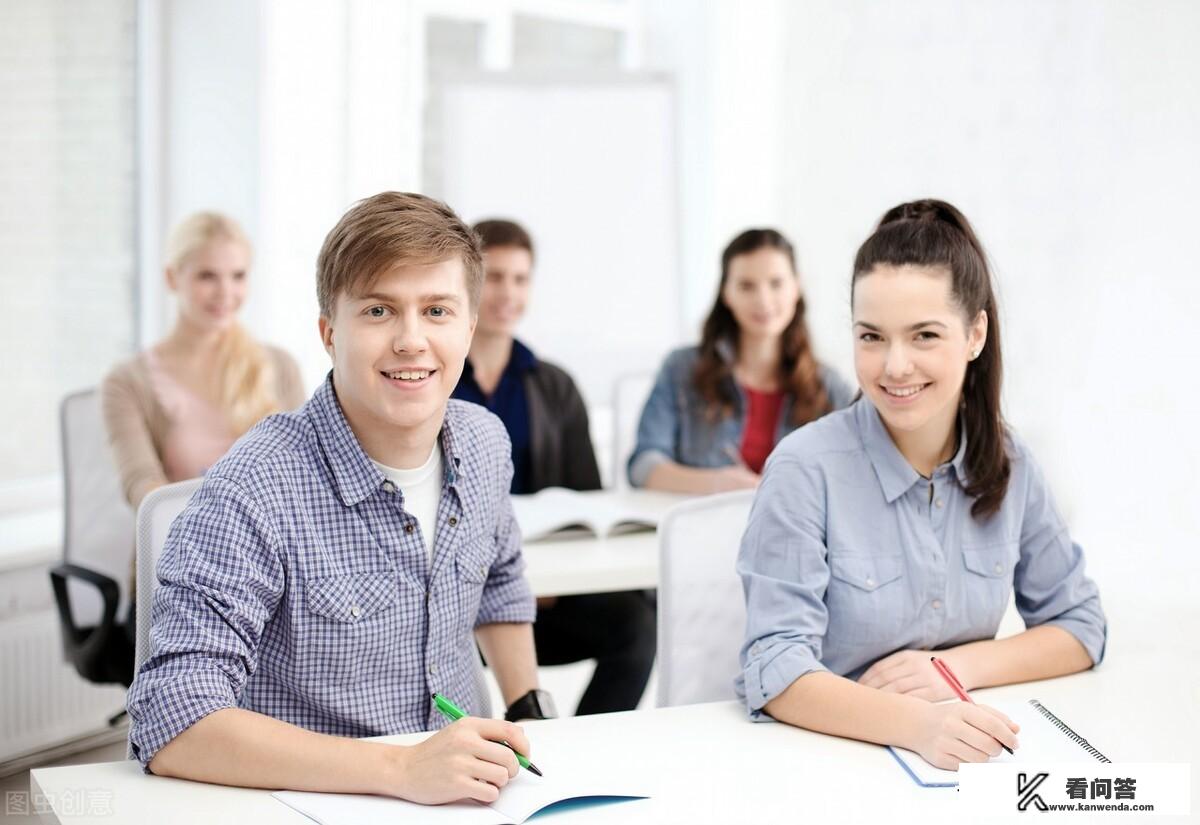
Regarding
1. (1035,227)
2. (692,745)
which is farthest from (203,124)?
(692,745)

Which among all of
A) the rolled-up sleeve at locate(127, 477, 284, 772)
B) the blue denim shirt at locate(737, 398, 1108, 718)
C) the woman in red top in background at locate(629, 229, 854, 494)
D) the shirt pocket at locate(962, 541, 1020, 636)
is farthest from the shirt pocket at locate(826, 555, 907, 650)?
the woman in red top in background at locate(629, 229, 854, 494)

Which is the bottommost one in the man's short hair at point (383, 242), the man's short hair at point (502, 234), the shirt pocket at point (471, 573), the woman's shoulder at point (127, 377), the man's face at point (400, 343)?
the shirt pocket at point (471, 573)

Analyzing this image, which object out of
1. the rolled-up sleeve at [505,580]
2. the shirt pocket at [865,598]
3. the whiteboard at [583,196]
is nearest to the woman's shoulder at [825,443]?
the shirt pocket at [865,598]

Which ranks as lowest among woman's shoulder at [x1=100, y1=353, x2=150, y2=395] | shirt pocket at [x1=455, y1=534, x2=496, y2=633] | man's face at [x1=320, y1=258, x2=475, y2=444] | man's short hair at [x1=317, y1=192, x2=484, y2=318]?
shirt pocket at [x1=455, y1=534, x2=496, y2=633]

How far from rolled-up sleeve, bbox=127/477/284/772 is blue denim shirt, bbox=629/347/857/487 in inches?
69.0

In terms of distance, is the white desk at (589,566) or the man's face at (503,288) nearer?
the white desk at (589,566)

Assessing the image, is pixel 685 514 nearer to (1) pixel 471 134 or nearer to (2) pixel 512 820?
(2) pixel 512 820

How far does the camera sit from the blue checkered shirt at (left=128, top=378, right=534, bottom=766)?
135cm

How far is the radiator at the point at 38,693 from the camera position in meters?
3.12

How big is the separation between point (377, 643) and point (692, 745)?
399 millimetres

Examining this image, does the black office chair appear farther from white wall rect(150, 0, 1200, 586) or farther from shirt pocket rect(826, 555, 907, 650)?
shirt pocket rect(826, 555, 907, 650)

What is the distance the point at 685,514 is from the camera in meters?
1.85

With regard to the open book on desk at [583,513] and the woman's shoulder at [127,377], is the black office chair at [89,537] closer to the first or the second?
the woman's shoulder at [127,377]

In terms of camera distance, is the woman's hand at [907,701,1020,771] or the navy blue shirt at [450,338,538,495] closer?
the woman's hand at [907,701,1020,771]
